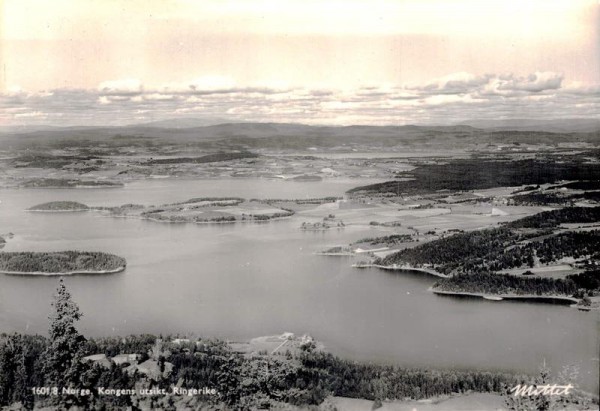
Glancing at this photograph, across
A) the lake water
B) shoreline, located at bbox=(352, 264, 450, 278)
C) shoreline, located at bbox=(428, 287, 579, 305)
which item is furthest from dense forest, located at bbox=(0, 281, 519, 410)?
shoreline, located at bbox=(352, 264, 450, 278)

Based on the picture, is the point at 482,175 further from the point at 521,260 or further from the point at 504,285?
the point at 504,285

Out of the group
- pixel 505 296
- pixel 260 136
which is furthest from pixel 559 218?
pixel 260 136

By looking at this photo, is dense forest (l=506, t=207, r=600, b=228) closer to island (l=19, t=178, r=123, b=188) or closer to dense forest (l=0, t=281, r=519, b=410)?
dense forest (l=0, t=281, r=519, b=410)

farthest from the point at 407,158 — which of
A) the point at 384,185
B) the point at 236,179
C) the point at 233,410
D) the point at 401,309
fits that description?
the point at 233,410

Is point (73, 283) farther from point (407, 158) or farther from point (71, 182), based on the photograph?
point (407, 158)

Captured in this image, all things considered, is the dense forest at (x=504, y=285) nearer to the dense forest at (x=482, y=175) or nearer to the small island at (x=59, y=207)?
the dense forest at (x=482, y=175)

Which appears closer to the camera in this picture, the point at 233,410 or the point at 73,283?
the point at 233,410

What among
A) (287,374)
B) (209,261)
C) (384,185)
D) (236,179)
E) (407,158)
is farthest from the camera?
(407,158)

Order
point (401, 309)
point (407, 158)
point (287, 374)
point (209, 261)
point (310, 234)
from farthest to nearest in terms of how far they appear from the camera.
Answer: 1. point (407, 158)
2. point (310, 234)
3. point (209, 261)
4. point (401, 309)
5. point (287, 374)
